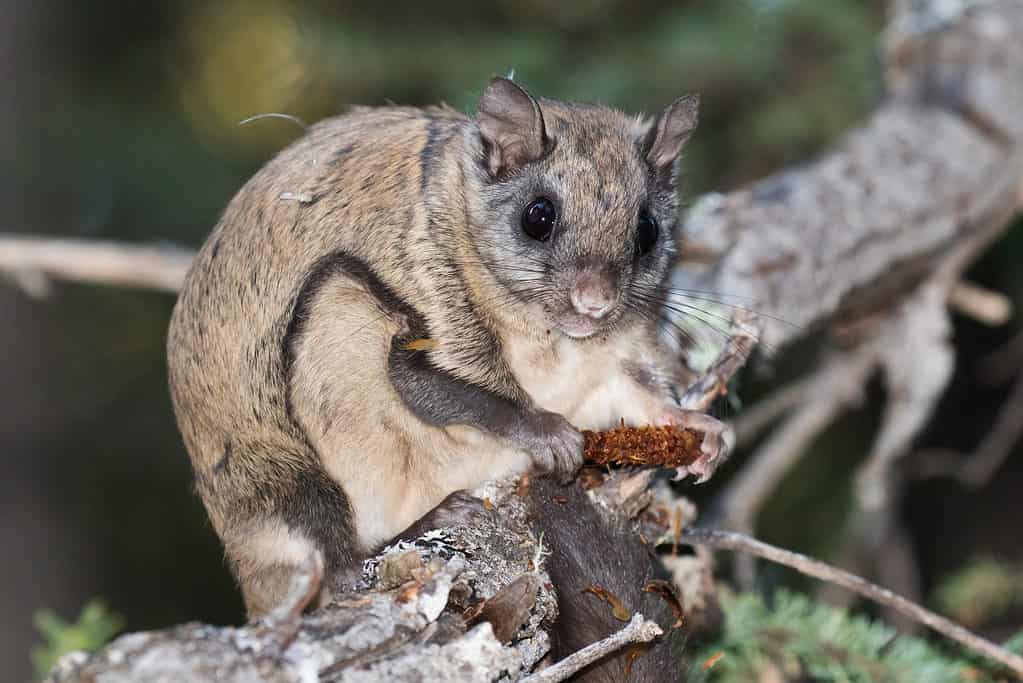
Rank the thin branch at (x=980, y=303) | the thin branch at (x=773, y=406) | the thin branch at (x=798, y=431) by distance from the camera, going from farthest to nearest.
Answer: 1. the thin branch at (x=980, y=303)
2. the thin branch at (x=773, y=406)
3. the thin branch at (x=798, y=431)

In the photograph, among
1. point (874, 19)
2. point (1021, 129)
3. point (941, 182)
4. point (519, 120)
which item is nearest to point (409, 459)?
point (519, 120)

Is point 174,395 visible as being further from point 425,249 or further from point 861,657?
point 861,657

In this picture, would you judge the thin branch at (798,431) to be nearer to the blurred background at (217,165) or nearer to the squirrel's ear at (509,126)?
the blurred background at (217,165)

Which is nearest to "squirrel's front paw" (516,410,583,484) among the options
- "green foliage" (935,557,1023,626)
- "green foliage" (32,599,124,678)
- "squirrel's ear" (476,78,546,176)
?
"squirrel's ear" (476,78,546,176)

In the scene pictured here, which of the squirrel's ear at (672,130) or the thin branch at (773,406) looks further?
the thin branch at (773,406)

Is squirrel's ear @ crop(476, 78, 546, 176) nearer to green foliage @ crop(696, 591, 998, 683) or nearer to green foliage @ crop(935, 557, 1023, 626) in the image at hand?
green foliage @ crop(696, 591, 998, 683)

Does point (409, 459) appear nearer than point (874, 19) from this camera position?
Yes

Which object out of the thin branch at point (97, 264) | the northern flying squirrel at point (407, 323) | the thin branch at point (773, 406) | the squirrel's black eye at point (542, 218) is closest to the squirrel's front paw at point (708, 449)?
the northern flying squirrel at point (407, 323)
